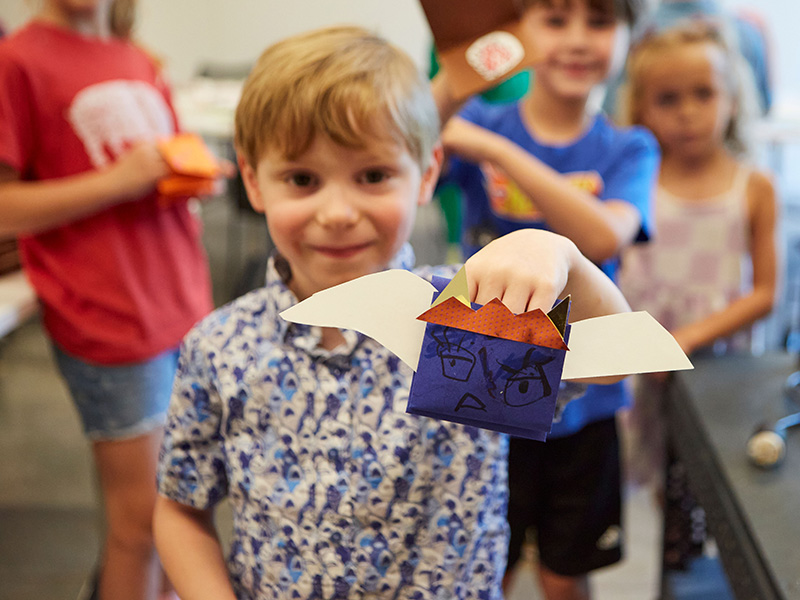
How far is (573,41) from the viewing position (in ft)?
3.55

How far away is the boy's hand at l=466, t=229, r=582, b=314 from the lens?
0.45 meters

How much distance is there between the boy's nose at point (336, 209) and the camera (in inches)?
25.0

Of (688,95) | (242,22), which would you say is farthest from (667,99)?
(242,22)

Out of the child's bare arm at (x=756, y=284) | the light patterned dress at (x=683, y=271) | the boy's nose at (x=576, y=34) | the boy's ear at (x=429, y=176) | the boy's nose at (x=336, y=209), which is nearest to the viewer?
the boy's nose at (x=336, y=209)

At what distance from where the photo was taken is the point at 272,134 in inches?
26.2

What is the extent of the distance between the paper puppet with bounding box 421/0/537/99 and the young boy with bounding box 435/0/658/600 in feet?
0.60

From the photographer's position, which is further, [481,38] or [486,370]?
[481,38]

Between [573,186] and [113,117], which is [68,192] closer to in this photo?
[113,117]

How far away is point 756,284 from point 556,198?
2.51 feet

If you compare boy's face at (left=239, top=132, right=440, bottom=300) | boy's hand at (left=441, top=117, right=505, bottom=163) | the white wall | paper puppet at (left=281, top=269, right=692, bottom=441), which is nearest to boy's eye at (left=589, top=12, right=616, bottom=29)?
boy's hand at (left=441, top=117, right=505, bottom=163)

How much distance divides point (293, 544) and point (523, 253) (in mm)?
380

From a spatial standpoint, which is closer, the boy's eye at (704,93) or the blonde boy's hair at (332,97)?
the blonde boy's hair at (332,97)

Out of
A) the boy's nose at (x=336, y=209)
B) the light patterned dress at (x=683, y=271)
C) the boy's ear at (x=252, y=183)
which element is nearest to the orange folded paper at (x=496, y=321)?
the boy's nose at (x=336, y=209)

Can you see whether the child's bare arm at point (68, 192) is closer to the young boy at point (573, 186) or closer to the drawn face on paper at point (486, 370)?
the young boy at point (573, 186)
